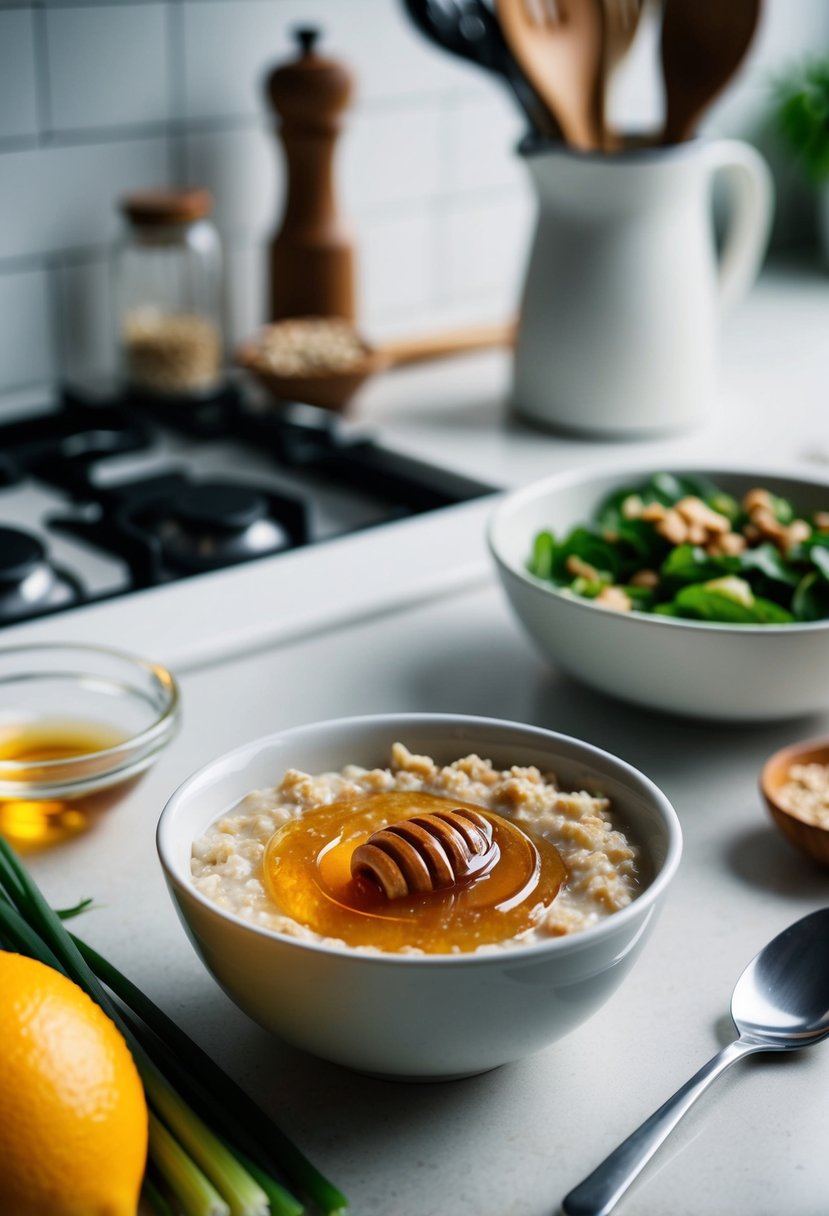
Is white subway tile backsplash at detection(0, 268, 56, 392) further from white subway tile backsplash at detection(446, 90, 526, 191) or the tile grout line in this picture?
white subway tile backsplash at detection(446, 90, 526, 191)

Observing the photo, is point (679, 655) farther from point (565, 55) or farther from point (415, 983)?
point (565, 55)

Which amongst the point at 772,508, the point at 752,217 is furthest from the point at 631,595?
the point at 752,217

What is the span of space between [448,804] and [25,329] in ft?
3.30

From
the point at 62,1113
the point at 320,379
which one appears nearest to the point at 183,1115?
the point at 62,1113

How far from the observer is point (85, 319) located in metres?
1.58

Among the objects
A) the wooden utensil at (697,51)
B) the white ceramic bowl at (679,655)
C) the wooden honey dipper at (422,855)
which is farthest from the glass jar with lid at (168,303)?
the wooden honey dipper at (422,855)

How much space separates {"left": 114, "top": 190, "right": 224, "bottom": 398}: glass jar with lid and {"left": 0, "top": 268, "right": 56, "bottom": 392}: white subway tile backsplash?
86mm

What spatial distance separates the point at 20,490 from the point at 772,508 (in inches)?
27.0

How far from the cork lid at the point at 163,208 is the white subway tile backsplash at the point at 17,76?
0.40 ft

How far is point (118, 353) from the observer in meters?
1.54

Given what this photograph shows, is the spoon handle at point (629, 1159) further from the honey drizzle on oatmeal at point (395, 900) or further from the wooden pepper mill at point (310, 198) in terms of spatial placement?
the wooden pepper mill at point (310, 198)

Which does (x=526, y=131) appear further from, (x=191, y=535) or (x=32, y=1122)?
(x=32, y=1122)

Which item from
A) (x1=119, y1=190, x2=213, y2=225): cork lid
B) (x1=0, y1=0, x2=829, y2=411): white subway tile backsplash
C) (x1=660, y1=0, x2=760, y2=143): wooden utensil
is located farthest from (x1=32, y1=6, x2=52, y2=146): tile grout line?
(x1=660, y1=0, x2=760, y2=143): wooden utensil

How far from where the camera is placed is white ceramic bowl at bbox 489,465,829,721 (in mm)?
866
